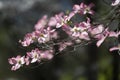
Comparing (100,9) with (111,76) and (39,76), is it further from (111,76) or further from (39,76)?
(39,76)

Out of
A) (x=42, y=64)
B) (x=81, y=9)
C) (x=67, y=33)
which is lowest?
(x=67, y=33)

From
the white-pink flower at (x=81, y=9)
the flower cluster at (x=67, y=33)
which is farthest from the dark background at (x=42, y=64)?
the white-pink flower at (x=81, y=9)

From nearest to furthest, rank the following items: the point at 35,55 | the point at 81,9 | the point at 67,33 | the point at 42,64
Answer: the point at 67,33
the point at 81,9
the point at 35,55
the point at 42,64

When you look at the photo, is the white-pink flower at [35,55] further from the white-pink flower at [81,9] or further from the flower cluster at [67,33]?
the white-pink flower at [81,9]

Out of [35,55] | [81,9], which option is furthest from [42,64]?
[81,9]

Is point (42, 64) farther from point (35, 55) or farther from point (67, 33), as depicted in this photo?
point (67, 33)

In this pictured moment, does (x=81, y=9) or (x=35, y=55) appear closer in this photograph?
(x=81, y=9)

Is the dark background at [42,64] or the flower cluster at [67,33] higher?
the dark background at [42,64]

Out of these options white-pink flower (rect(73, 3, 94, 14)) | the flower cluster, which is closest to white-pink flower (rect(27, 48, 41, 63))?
the flower cluster
